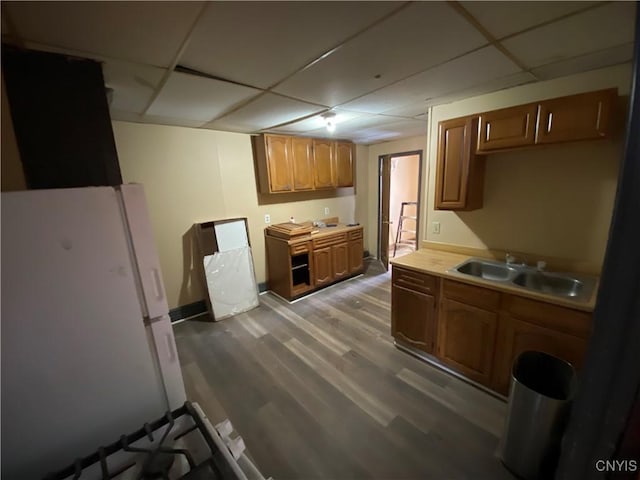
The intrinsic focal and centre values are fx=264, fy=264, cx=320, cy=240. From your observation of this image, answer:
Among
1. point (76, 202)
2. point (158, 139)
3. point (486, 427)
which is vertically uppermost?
point (158, 139)

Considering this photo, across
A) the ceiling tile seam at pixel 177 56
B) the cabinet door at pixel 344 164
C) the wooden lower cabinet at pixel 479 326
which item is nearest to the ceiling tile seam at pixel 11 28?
the ceiling tile seam at pixel 177 56

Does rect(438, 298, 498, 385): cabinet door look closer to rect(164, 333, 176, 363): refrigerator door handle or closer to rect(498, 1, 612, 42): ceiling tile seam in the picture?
rect(498, 1, 612, 42): ceiling tile seam

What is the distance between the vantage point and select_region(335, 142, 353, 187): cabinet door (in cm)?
429

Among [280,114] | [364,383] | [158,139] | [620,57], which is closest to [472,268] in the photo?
[364,383]

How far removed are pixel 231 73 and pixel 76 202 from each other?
3.73 feet

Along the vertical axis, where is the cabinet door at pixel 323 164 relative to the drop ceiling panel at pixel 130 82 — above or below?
below

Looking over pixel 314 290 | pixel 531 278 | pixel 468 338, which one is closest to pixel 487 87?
pixel 531 278

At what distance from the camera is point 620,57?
1.57 meters

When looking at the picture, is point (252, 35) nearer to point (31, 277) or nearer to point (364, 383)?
point (31, 277)

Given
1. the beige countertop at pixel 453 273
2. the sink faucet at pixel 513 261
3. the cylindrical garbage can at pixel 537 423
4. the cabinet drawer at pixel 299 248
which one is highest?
the sink faucet at pixel 513 261

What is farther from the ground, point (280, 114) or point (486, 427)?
point (280, 114)

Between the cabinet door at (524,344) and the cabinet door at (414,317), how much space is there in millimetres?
496

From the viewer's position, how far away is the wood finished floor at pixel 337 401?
5.21ft

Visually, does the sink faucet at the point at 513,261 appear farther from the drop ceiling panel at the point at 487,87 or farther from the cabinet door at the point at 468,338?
the drop ceiling panel at the point at 487,87
